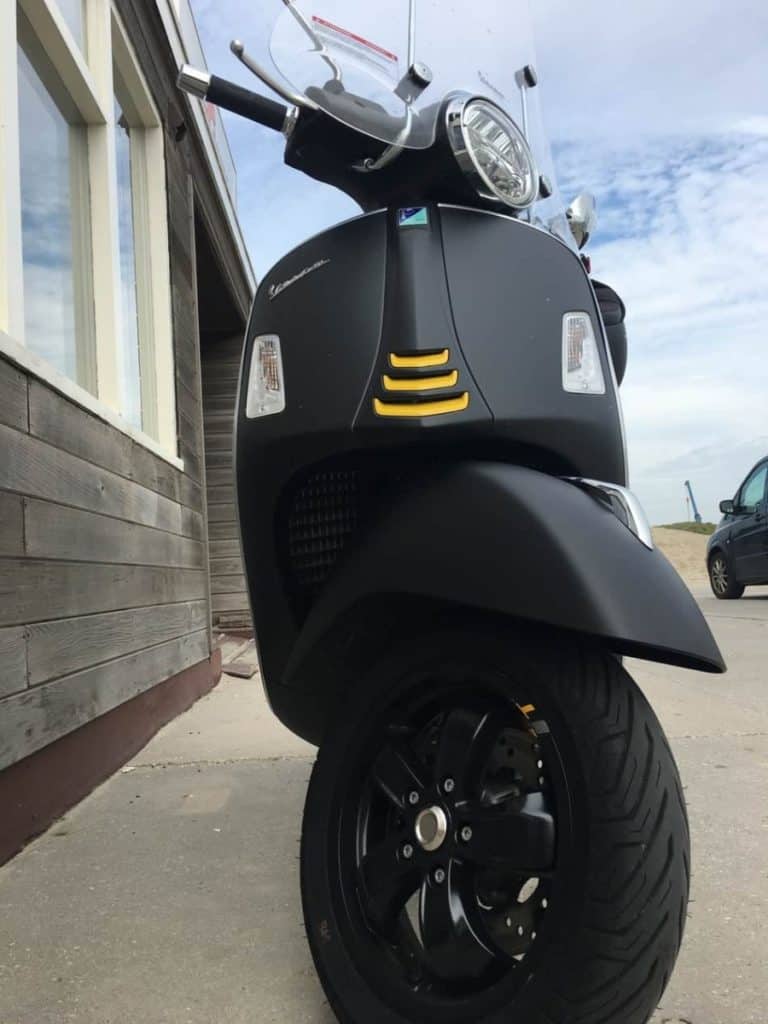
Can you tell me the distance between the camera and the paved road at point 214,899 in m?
1.51

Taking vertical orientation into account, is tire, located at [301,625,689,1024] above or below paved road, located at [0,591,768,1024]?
above

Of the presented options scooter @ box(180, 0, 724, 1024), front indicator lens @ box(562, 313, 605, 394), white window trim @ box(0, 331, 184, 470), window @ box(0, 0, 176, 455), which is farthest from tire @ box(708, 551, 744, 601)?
front indicator lens @ box(562, 313, 605, 394)

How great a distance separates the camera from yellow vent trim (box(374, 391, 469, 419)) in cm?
141

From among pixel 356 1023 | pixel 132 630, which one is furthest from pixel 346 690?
pixel 132 630

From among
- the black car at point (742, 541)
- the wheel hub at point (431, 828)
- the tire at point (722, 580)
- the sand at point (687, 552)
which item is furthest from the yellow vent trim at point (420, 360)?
the sand at point (687, 552)

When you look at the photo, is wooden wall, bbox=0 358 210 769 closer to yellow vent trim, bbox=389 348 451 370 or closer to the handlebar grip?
the handlebar grip

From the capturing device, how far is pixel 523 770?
1.24 m

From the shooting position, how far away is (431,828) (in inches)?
49.9

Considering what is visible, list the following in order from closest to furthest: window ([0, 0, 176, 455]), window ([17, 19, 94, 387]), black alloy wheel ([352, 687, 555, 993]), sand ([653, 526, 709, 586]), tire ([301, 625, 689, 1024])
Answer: tire ([301, 625, 689, 1024]) → black alloy wheel ([352, 687, 555, 993]) → window ([0, 0, 176, 455]) → window ([17, 19, 94, 387]) → sand ([653, 526, 709, 586])

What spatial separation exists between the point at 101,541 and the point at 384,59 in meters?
2.00

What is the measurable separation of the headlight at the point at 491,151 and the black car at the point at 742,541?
9156mm

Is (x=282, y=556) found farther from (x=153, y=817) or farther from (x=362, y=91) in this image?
(x=153, y=817)

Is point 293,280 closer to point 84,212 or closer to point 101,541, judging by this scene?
point 101,541

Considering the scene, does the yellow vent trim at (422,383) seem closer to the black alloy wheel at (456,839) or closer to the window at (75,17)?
the black alloy wheel at (456,839)
